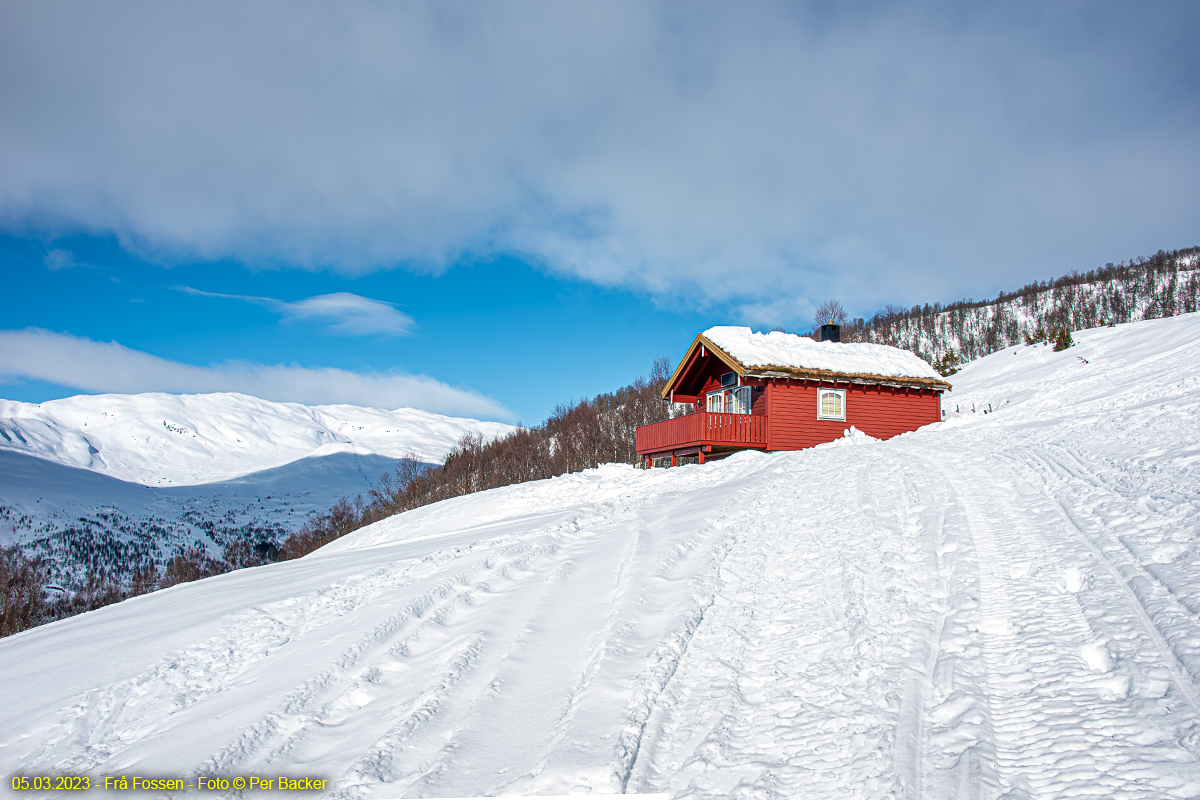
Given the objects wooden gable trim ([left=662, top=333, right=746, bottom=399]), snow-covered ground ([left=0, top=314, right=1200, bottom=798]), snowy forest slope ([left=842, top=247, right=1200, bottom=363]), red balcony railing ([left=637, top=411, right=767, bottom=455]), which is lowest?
snow-covered ground ([left=0, top=314, right=1200, bottom=798])

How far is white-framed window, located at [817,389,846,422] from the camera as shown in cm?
2280

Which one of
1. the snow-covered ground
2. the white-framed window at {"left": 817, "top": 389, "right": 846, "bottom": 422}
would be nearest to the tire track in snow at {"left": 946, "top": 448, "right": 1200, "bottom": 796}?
the snow-covered ground

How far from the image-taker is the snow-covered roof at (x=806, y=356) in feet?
73.0

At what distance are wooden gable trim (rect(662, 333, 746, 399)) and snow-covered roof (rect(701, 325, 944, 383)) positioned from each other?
0.13 m

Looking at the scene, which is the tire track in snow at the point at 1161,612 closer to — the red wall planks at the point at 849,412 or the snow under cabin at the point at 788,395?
the snow under cabin at the point at 788,395

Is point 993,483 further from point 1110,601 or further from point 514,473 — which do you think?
point 514,473

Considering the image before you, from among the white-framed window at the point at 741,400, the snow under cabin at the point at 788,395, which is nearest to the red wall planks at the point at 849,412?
the snow under cabin at the point at 788,395

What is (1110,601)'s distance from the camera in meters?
4.82

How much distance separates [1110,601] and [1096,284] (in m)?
152

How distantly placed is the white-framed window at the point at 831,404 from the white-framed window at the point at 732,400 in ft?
8.10

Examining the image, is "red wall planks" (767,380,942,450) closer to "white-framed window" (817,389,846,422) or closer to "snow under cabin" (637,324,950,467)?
"snow under cabin" (637,324,950,467)

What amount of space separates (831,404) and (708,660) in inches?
777

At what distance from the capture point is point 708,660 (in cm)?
490

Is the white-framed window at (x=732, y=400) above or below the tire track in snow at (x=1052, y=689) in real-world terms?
above
